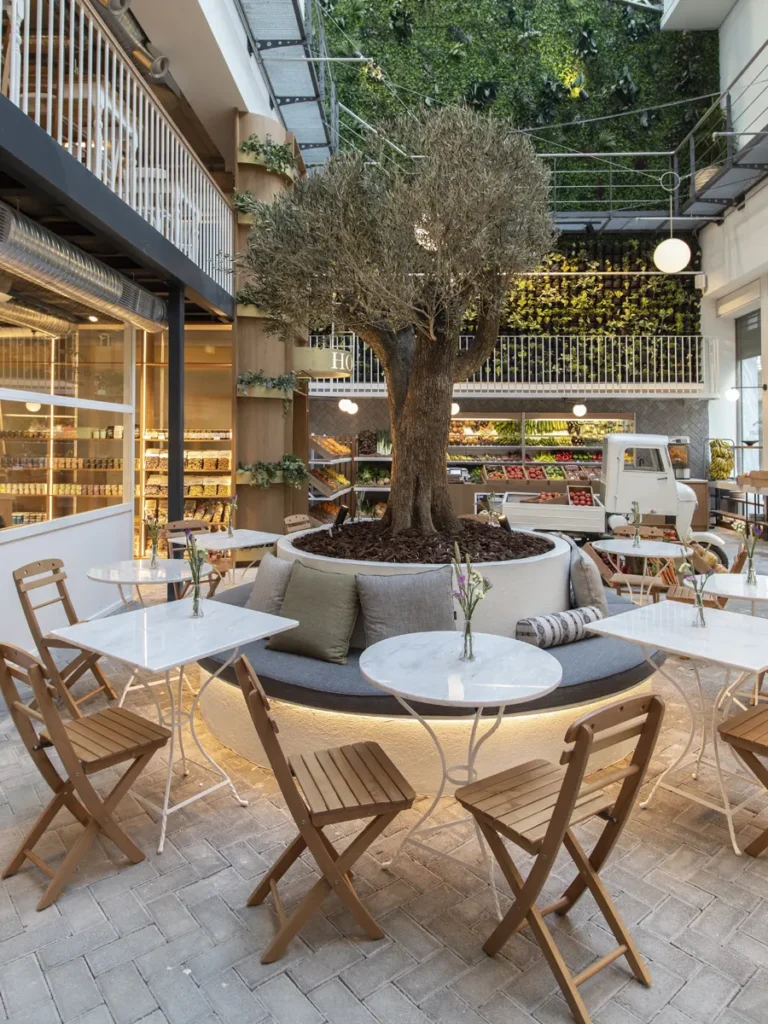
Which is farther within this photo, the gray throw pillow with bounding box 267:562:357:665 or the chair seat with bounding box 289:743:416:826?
the gray throw pillow with bounding box 267:562:357:665

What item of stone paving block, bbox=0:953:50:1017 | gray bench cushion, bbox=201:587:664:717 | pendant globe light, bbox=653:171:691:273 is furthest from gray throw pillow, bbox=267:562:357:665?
pendant globe light, bbox=653:171:691:273

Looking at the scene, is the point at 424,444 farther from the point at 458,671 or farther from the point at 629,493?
the point at 629,493

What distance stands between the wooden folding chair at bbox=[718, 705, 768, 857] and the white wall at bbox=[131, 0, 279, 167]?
786cm

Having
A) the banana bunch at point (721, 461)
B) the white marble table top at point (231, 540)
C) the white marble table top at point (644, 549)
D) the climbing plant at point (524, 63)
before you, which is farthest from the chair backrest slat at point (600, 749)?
the climbing plant at point (524, 63)

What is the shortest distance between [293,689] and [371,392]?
10303 millimetres

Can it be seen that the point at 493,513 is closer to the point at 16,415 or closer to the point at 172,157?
the point at 16,415

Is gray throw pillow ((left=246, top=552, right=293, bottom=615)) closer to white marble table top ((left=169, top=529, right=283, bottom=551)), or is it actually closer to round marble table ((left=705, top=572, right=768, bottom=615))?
white marble table top ((left=169, top=529, right=283, bottom=551))

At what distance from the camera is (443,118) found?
4.21 meters

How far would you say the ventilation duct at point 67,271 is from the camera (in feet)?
14.3

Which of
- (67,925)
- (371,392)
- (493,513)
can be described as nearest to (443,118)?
(493,513)

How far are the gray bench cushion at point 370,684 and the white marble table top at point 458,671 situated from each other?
1.44 feet

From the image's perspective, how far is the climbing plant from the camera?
1441cm

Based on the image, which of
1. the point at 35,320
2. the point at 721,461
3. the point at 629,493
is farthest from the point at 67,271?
the point at 721,461

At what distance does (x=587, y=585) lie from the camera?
14.5 feet
